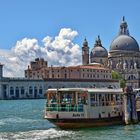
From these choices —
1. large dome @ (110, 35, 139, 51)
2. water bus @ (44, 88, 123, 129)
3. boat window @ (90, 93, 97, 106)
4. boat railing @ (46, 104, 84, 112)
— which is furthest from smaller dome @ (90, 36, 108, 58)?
boat railing @ (46, 104, 84, 112)

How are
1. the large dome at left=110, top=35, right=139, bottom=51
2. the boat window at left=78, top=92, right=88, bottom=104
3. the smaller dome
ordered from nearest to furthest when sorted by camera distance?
the boat window at left=78, top=92, right=88, bottom=104 < the large dome at left=110, top=35, right=139, bottom=51 < the smaller dome

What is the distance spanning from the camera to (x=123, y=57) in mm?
150500

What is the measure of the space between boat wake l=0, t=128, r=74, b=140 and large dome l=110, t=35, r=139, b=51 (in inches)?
4798

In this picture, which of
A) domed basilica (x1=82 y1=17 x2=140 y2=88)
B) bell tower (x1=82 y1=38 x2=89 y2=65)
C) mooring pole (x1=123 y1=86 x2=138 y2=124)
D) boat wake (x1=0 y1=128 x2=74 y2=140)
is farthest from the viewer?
bell tower (x1=82 y1=38 x2=89 y2=65)

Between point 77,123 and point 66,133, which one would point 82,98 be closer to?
point 77,123

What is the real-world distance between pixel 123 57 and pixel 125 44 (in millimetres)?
4077

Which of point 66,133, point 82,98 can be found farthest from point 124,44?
point 66,133

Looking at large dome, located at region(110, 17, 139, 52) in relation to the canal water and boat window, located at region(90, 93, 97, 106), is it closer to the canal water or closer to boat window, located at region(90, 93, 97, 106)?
the canal water

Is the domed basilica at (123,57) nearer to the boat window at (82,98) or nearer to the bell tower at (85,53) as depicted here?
the bell tower at (85,53)

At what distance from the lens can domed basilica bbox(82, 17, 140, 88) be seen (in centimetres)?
14975

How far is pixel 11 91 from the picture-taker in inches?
4985

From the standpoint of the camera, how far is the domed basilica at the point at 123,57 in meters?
150

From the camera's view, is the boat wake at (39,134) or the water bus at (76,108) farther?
the water bus at (76,108)

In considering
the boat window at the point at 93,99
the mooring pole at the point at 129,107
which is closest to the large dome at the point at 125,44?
the mooring pole at the point at 129,107
